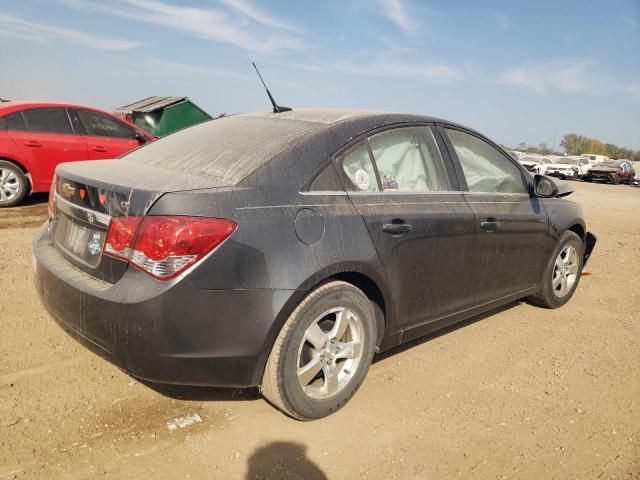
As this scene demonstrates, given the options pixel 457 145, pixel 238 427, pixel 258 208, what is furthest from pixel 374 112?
pixel 238 427

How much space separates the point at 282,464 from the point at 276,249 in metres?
0.95

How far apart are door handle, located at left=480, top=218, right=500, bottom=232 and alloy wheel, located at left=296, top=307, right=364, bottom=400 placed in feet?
4.00

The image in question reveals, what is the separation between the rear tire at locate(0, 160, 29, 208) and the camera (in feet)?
23.4

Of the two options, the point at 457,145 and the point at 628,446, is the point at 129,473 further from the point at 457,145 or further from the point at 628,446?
the point at 457,145

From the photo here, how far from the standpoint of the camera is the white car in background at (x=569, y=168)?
2975 centimetres

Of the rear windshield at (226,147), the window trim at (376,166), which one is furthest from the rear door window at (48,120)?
the window trim at (376,166)

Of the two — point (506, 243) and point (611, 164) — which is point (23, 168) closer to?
point (506, 243)

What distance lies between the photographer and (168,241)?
2084 mm

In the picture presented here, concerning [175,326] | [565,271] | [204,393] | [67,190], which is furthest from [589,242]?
[67,190]

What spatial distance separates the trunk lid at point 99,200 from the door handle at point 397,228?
0.92m

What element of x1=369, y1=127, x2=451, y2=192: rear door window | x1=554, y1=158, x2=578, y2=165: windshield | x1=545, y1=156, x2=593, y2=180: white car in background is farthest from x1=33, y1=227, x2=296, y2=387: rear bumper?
x1=554, y1=158, x2=578, y2=165: windshield

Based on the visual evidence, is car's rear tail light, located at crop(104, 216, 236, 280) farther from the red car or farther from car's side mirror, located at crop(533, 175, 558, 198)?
the red car

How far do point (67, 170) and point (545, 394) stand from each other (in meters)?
2.98

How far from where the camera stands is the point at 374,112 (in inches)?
126
